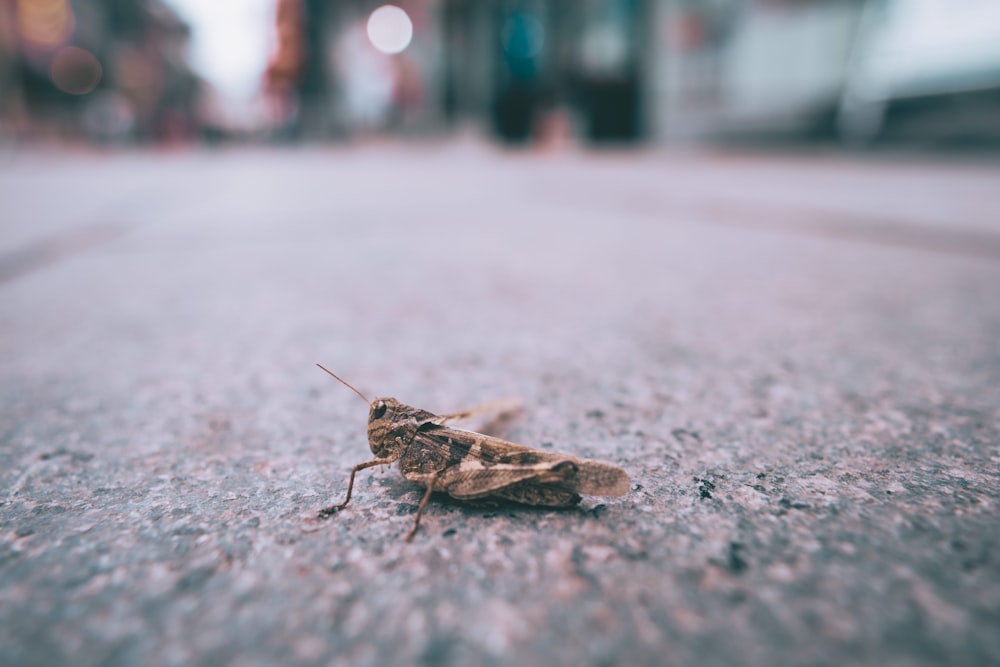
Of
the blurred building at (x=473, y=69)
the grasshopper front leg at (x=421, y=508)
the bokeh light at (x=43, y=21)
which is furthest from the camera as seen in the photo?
the bokeh light at (x=43, y=21)

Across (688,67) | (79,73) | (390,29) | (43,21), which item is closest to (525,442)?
(688,67)

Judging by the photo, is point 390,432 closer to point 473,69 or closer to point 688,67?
point 688,67

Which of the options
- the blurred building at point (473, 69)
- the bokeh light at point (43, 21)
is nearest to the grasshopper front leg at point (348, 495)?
→ the blurred building at point (473, 69)

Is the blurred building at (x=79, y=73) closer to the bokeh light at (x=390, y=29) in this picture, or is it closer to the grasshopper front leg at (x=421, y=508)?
the bokeh light at (x=390, y=29)

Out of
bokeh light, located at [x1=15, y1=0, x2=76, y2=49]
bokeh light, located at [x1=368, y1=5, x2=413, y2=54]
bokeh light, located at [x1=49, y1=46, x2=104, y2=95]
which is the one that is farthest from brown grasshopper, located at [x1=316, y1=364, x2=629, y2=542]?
bokeh light, located at [x1=49, y1=46, x2=104, y2=95]

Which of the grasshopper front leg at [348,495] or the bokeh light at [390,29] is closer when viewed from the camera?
the grasshopper front leg at [348,495]

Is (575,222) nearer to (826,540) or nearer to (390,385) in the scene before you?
(390,385)

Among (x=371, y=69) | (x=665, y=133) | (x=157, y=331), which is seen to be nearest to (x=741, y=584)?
(x=157, y=331)
